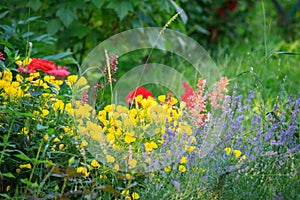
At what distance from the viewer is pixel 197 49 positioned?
19.2 feet

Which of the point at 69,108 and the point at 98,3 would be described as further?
the point at 98,3

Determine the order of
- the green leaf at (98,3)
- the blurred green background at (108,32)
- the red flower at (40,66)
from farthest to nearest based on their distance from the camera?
the green leaf at (98,3), the blurred green background at (108,32), the red flower at (40,66)

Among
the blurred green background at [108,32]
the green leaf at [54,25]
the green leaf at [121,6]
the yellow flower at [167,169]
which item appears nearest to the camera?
the yellow flower at [167,169]

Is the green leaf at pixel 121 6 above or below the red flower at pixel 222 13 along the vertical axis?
below

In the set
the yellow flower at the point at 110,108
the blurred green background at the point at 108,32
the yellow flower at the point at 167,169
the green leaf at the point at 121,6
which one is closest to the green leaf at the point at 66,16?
the blurred green background at the point at 108,32

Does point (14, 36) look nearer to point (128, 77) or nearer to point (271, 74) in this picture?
point (128, 77)

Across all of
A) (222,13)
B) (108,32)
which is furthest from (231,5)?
(108,32)

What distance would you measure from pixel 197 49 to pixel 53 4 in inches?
76.2

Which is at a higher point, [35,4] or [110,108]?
[35,4]

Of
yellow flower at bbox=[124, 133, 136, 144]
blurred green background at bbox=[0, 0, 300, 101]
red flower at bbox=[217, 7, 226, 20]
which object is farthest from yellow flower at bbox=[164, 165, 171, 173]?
red flower at bbox=[217, 7, 226, 20]

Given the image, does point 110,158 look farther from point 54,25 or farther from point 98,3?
point 54,25

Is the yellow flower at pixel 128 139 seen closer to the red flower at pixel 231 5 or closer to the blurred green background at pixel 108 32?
the blurred green background at pixel 108 32

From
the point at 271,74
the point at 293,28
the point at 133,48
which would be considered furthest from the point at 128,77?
the point at 293,28

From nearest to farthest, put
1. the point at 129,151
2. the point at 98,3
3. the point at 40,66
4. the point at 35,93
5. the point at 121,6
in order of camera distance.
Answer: the point at 129,151, the point at 35,93, the point at 40,66, the point at 98,3, the point at 121,6
